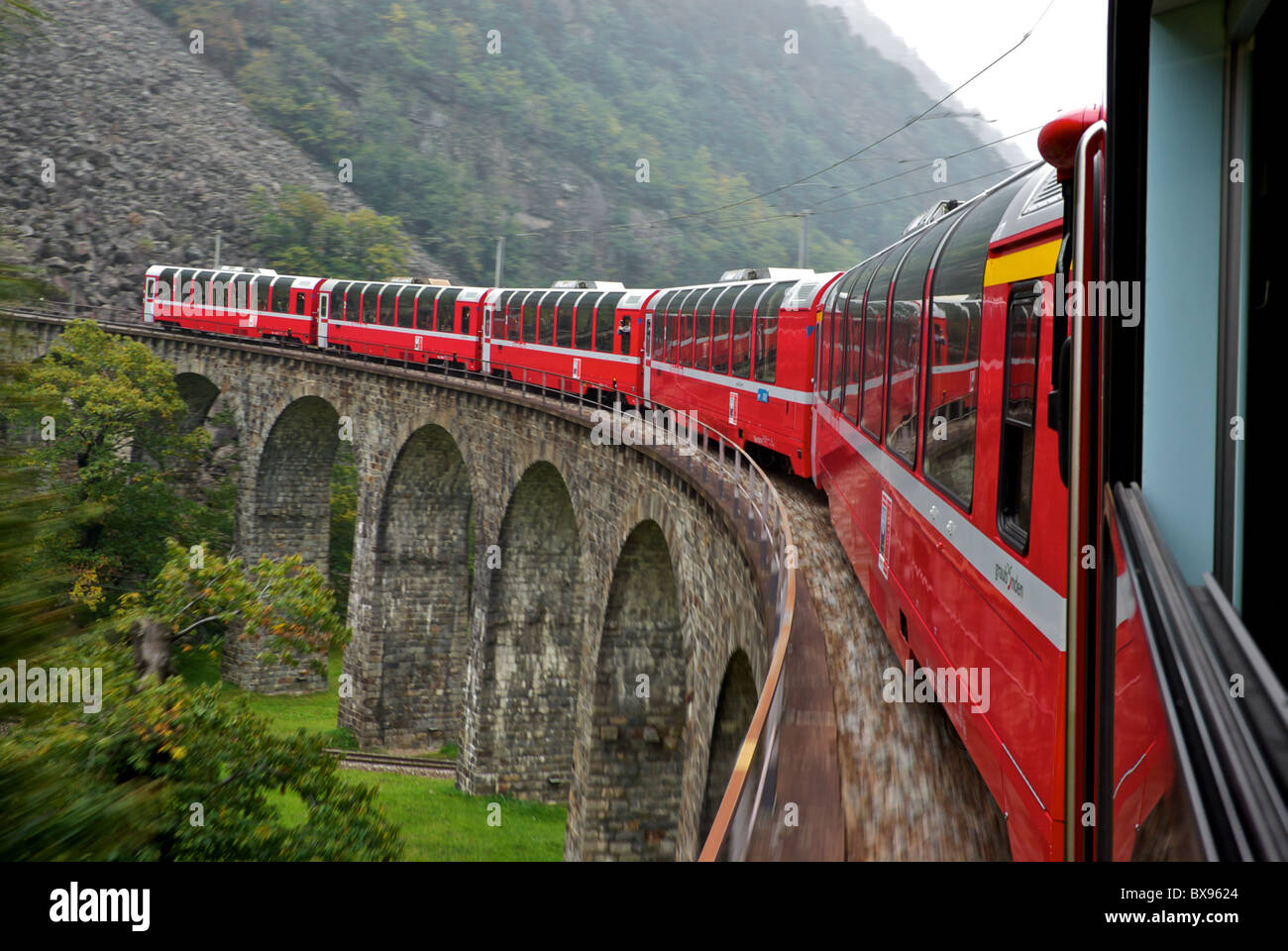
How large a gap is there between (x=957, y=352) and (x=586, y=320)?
18738mm

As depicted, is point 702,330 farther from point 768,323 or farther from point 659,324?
point 659,324

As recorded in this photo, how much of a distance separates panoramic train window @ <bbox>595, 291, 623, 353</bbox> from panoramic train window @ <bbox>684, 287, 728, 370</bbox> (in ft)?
15.6

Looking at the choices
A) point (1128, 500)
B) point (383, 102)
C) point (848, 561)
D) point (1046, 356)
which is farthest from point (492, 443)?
point (383, 102)

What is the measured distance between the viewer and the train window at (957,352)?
5.31 meters

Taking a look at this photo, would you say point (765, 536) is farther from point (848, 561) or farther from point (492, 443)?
point (492, 443)

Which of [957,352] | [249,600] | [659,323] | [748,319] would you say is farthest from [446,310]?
[957,352]

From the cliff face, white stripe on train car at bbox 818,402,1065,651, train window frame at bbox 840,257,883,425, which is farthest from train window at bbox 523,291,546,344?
the cliff face

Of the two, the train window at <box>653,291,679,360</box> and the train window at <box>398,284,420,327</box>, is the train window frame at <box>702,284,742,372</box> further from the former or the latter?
the train window at <box>398,284,420,327</box>

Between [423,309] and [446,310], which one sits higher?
[423,309]

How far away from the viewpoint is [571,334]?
24859mm

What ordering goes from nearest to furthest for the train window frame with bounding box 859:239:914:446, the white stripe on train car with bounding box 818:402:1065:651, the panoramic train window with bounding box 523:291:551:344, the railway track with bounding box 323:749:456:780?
the white stripe on train car with bounding box 818:402:1065:651 < the train window frame with bounding box 859:239:914:446 < the panoramic train window with bounding box 523:291:551:344 < the railway track with bounding box 323:749:456:780

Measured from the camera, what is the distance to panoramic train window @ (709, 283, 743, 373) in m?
16.8

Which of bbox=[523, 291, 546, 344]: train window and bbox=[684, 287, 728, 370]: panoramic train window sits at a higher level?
bbox=[523, 291, 546, 344]: train window

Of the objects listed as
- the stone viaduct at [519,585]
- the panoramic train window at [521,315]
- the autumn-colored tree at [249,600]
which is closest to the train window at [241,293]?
the stone viaduct at [519,585]
